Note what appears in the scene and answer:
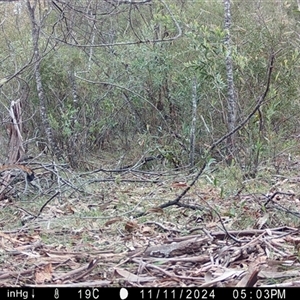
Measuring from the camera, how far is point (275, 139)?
6.11 m

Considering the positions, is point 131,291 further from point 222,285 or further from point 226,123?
point 226,123

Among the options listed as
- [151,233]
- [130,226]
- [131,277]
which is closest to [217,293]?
[131,277]

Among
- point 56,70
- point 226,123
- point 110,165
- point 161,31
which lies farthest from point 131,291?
point 56,70

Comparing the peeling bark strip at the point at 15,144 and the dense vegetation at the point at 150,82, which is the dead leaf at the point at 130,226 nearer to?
the peeling bark strip at the point at 15,144

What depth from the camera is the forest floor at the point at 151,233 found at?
2967 mm

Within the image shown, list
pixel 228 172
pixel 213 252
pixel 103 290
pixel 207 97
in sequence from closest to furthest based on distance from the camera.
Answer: pixel 103 290 → pixel 213 252 → pixel 228 172 → pixel 207 97

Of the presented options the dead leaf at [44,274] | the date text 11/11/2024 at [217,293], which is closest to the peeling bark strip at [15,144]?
the dead leaf at [44,274]

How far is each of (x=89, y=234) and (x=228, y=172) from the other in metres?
2.12

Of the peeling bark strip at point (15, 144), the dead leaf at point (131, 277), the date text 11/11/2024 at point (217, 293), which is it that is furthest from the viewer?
the peeling bark strip at point (15, 144)
